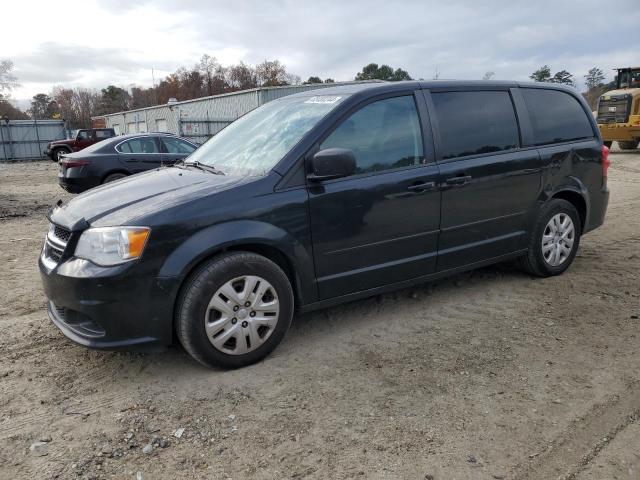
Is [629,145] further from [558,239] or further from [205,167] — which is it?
[205,167]

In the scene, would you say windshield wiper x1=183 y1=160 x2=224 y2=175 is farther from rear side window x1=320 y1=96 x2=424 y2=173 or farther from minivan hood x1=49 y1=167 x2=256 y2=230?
rear side window x1=320 y1=96 x2=424 y2=173

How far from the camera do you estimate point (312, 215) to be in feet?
11.4

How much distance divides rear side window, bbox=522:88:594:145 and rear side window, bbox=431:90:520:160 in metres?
0.29

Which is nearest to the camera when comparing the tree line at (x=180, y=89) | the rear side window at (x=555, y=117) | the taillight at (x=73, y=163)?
the rear side window at (x=555, y=117)

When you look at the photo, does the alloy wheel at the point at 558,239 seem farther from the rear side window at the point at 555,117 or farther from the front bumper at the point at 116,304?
the front bumper at the point at 116,304

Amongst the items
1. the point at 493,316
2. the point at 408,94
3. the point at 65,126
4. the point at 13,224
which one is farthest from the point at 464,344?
the point at 65,126

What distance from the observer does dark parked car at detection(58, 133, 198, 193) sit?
393 inches

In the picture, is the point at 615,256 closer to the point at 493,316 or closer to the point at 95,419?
the point at 493,316

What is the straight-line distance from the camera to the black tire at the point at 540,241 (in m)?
4.75

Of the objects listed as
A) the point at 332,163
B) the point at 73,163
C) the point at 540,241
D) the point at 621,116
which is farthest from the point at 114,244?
the point at 621,116

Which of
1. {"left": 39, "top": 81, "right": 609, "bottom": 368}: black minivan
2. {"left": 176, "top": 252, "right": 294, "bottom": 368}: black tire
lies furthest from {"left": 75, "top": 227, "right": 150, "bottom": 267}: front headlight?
{"left": 176, "top": 252, "right": 294, "bottom": 368}: black tire

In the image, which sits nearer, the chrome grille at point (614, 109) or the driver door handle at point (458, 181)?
the driver door handle at point (458, 181)

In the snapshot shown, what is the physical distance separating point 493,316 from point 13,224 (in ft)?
25.5

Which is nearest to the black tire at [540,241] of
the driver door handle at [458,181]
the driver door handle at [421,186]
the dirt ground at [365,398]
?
the dirt ground at [365,398]
